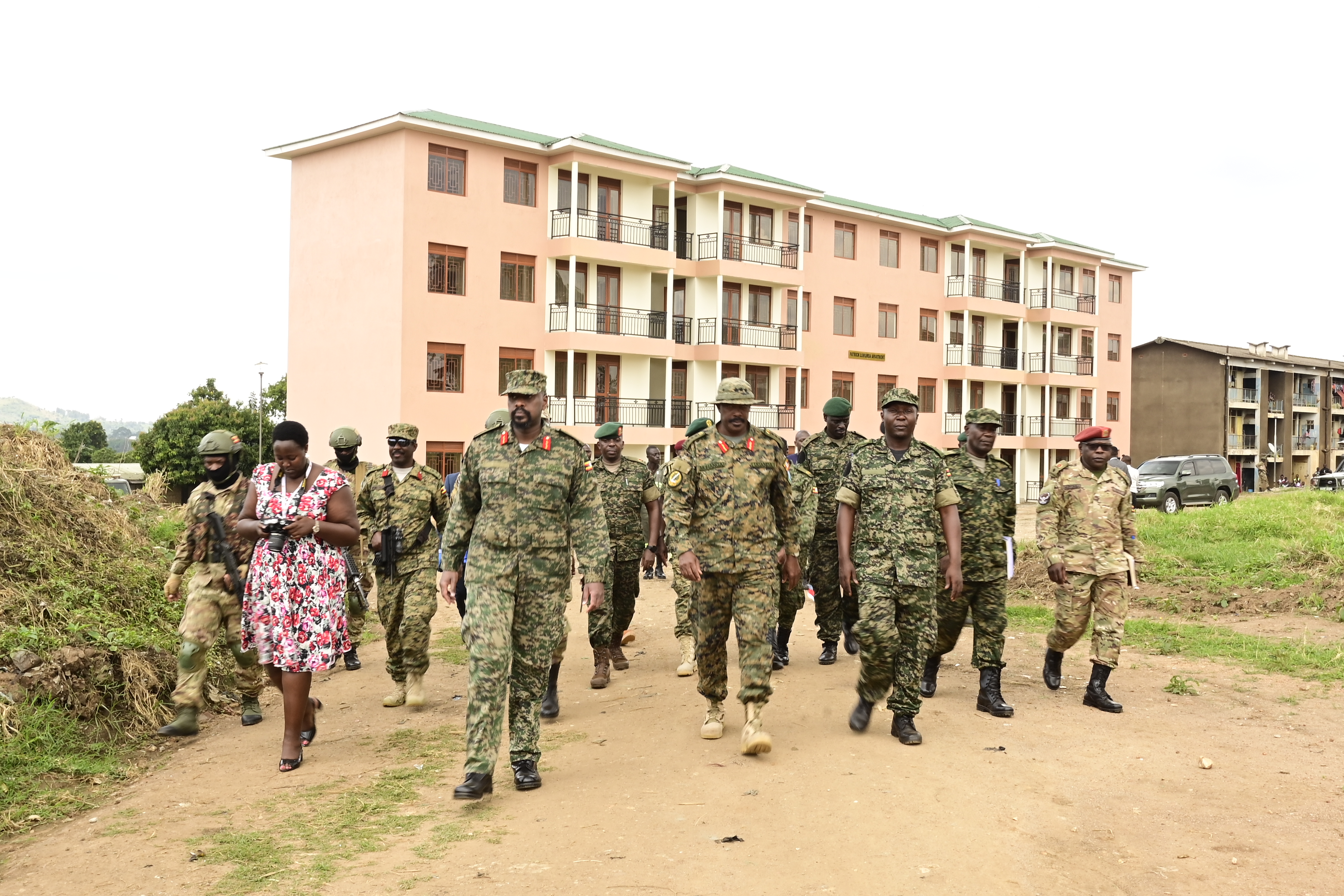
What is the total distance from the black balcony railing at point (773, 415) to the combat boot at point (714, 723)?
28.5 meters

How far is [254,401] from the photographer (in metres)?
55.0

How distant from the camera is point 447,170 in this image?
92.2ft

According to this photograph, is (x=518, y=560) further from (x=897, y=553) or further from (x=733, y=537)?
(x=897, y=553)

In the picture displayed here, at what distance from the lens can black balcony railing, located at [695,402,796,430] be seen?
116ft

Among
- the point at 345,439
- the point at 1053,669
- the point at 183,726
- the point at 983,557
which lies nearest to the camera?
the point at 183,726

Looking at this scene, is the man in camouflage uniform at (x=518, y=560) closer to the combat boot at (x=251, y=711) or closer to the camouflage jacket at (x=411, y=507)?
the camouflage jacket at (x=411, y=507)

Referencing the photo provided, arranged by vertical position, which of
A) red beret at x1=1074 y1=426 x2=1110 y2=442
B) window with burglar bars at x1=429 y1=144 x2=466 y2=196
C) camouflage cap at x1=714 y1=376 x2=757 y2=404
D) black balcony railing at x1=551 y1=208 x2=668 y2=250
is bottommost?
red beret at x1=1074 y1=426 x2=1110 y2=442

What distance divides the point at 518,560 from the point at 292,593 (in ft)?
4.85

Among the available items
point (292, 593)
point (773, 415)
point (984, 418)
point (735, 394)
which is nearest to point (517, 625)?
point (292, 593)

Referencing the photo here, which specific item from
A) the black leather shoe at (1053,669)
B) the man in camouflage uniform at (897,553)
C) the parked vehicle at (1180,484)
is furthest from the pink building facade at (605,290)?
the man in camouflage uniform at (897,553)

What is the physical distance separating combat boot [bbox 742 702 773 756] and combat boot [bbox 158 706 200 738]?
398 cm

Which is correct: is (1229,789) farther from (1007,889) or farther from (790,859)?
(790,859)

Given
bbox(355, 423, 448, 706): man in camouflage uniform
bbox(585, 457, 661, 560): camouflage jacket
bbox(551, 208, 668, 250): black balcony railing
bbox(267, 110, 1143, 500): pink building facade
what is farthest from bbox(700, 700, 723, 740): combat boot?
bbox(551, 208, 668, 250): black balcony railing

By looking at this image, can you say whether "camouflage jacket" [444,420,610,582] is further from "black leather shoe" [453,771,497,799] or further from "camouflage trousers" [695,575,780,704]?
"black leather shoe" [453,771,497,799]
